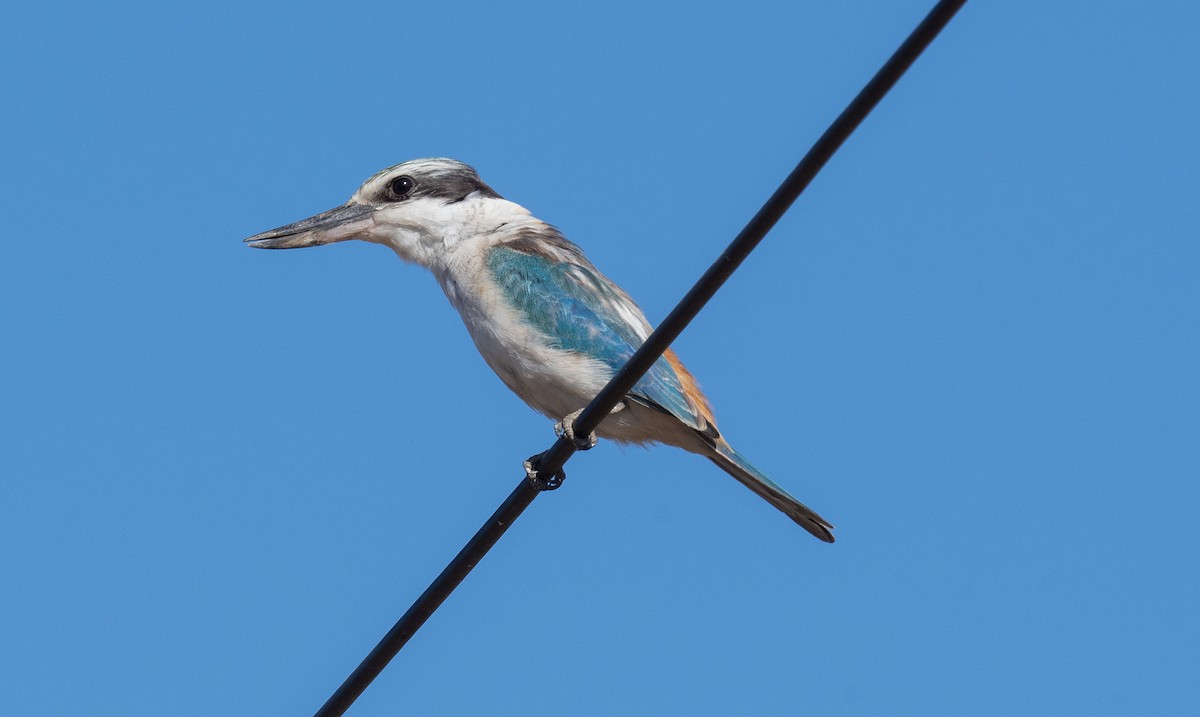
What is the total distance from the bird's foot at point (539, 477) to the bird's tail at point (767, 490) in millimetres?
1044

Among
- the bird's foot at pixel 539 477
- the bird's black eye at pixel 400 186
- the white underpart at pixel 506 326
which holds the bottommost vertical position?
the bird's foot at pixel 539 477

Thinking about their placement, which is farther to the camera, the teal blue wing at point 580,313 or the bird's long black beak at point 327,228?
the bird's long black beak at point 327,228

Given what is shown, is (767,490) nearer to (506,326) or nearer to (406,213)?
(506,326)

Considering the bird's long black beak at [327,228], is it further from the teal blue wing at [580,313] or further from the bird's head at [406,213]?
the teal blue wing at [580,313]

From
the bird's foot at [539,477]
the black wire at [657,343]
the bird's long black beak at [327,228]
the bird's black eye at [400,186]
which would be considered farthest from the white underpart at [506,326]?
the black wire at [657,343]

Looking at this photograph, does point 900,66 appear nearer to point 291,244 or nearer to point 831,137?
point 831,137

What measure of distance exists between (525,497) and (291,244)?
3553 mm

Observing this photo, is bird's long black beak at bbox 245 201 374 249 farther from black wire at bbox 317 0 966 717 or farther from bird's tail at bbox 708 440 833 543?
black wire at bbox 317 0 966 717

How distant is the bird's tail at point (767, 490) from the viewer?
645cm

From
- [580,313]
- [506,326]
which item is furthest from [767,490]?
[506,326]

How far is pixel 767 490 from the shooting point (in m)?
6.48

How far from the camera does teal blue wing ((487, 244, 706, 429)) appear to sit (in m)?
6.29

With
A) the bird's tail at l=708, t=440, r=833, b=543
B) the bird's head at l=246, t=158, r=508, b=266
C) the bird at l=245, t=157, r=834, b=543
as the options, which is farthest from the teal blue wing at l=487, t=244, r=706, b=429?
the bird's head at l=246, t=158, r=508, b=266

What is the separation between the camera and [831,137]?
3418mm
